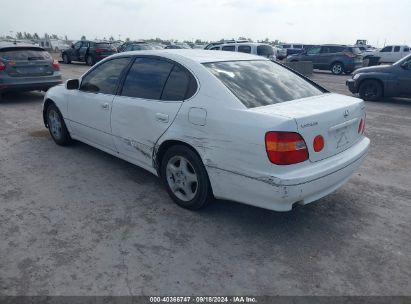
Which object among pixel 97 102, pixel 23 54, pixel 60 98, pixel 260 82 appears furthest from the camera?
pixel 23 54

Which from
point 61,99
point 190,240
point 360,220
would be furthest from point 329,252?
point 61,99

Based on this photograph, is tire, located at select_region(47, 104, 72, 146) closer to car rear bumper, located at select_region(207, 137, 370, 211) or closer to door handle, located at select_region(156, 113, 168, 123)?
door handle, located at select_region(156, 113, 168, 123)

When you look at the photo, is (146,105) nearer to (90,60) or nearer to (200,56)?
(200,56)

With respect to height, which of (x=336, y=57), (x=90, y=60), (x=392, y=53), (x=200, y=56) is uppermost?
(x=200, y=56)

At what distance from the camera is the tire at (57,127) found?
568 cm

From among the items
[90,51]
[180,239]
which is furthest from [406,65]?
[90,51]

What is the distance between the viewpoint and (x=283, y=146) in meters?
2.94

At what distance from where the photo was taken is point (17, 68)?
29.6ft

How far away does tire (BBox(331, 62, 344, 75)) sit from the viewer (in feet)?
68.4

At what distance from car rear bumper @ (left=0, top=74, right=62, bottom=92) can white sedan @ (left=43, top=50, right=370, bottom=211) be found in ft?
17.7

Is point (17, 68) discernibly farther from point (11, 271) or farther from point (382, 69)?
point (382, 69)

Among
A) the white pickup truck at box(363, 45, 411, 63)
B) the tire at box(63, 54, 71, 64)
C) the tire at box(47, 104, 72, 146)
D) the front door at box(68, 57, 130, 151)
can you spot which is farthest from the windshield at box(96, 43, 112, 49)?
the front door at box(68, 57, 130, 151)

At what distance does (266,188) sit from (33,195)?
276 cm

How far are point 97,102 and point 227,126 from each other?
2.25m
